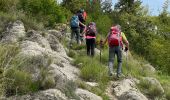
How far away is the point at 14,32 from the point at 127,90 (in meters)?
5.50

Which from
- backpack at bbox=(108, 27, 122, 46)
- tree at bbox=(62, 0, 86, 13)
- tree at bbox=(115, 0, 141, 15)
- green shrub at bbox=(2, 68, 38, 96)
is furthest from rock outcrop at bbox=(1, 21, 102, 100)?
tree at bbox=(115, 0, 141, 15)

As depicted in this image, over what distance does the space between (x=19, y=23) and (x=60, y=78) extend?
8761 mm

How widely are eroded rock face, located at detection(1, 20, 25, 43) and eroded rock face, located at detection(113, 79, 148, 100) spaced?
4.18 m

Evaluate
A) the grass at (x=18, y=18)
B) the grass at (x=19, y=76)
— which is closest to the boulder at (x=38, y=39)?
the grass at (x=18, y=18)

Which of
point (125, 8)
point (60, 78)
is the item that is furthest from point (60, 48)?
point (125, 8)

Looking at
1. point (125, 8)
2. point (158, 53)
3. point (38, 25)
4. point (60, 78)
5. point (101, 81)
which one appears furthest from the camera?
point (125, 8)

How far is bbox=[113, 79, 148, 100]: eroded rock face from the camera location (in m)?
15.7

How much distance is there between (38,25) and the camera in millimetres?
22422

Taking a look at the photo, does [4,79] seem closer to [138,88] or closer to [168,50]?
[138,88]

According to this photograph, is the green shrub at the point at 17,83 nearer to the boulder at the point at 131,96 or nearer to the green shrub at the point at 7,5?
the boulder at the point at 131,96

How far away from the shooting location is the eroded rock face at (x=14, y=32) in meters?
18.7

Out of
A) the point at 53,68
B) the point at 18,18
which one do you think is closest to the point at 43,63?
the point at 53,68

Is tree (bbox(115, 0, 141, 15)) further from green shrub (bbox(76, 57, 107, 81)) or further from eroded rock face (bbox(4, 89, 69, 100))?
eroded rock face (bbox(4, 89, 69, 100))

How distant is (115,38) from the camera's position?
56.6 ft
